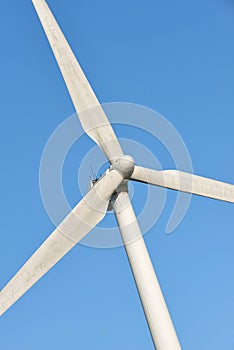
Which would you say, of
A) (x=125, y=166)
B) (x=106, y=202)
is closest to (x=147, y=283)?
(x=106, y=202)

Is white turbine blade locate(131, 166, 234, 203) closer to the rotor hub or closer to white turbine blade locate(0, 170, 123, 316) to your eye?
the rotor hub

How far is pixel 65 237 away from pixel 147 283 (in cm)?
500

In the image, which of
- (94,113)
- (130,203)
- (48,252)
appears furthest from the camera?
(94,113)

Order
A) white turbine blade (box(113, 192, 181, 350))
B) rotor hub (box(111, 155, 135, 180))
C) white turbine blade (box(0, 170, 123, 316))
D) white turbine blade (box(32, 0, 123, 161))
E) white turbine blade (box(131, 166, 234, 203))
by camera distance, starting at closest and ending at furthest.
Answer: white turbine blade (box(113, 192, 181, 350)) → white turbine blade (box(0, 170, 123, 316)) → rotor hub (box(111, 155, 135, 180)) → white turbine blade (box(131, 166, 234, 203)) → white turbine blade (box(32, 0, 123, 161))

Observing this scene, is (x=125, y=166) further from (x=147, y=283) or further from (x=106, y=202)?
(x=147, y=283)

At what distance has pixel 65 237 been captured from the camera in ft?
100

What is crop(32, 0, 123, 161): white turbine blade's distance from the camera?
1369 inches

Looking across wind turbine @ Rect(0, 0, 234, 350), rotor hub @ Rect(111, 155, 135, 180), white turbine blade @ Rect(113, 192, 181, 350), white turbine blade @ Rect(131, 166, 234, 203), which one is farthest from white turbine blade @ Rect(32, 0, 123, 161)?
white turbine blade @ Rect(113, 192, 181, 350)

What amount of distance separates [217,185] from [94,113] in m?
8.70

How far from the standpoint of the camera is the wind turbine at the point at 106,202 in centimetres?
2892

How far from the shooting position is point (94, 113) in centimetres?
3556

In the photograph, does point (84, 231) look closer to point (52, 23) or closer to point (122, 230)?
point (122, 230)

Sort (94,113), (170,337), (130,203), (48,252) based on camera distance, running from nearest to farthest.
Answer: (170,337)
(48,252)
(130,203)
(94,113)

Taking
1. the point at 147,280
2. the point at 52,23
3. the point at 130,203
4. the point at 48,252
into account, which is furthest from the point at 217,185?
the point at 52,23
